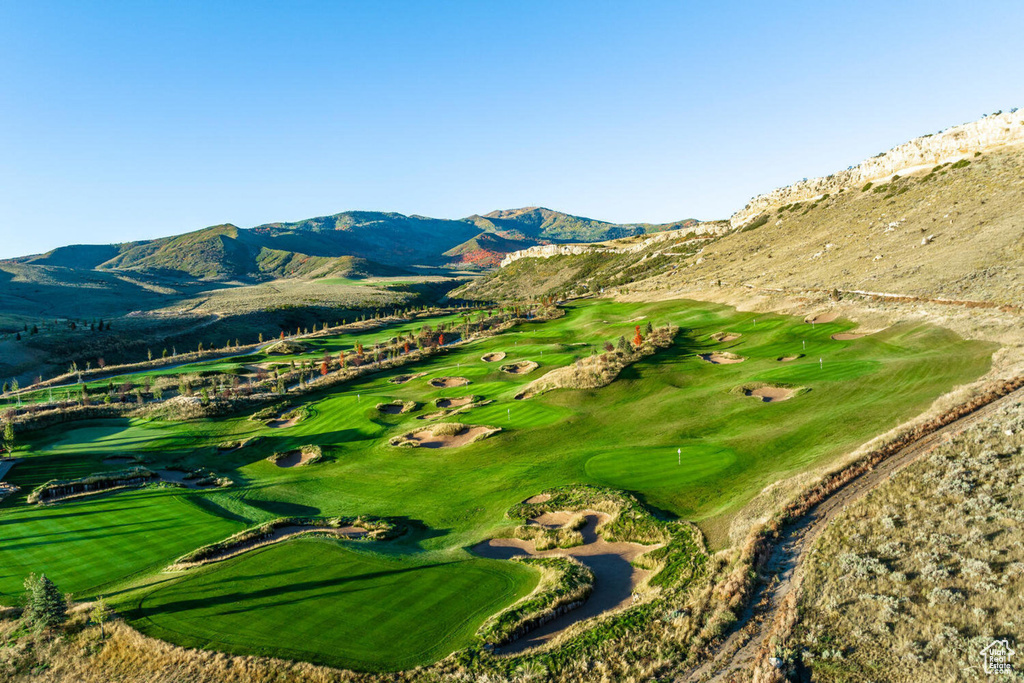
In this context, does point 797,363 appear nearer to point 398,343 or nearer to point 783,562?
point 783,562

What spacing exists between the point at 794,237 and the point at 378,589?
111594 mm

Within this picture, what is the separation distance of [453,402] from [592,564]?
31.2 metres

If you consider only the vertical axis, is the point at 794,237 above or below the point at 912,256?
above

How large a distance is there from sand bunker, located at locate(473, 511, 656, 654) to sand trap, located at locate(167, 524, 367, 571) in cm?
645

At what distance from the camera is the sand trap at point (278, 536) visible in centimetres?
2258

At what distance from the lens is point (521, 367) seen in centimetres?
6172

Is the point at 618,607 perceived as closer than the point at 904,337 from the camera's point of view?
Yes

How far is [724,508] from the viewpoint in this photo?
22688mm

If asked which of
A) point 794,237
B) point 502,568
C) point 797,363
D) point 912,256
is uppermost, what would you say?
point 794,237

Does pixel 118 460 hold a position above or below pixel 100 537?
above

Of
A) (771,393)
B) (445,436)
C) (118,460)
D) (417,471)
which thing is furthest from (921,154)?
(118,460)

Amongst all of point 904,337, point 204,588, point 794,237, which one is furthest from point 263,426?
point 794,237

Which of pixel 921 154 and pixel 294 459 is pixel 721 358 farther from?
pixel 921 154

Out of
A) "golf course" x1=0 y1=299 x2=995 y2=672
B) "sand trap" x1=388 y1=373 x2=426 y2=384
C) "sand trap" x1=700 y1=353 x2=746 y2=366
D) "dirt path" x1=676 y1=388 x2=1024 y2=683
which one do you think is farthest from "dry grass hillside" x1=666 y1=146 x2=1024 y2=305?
"sand trap" x1=388 y1=373 x2=426 y2=384
